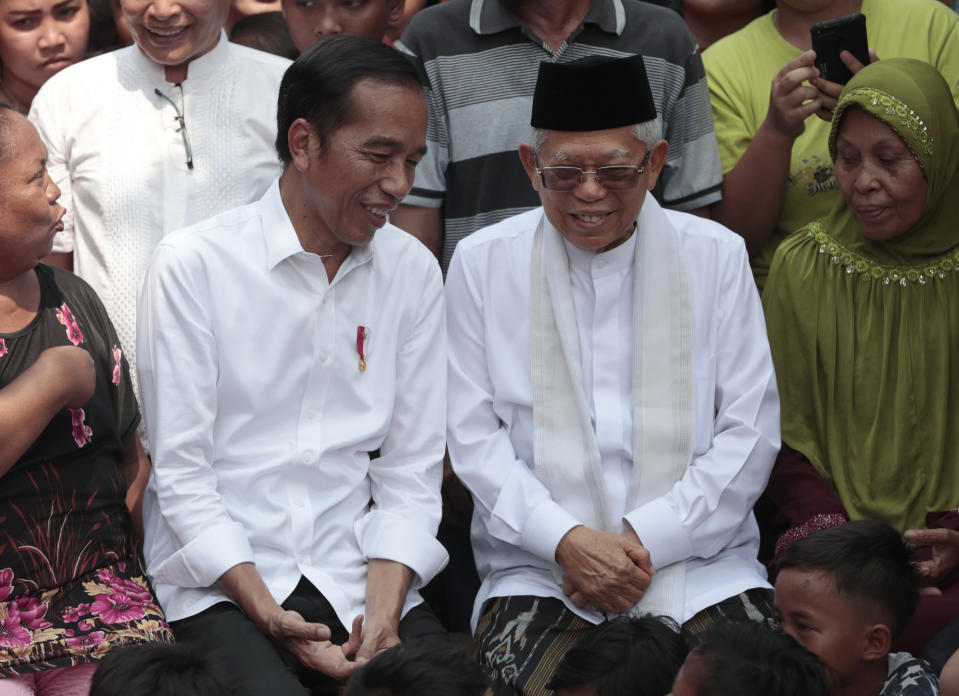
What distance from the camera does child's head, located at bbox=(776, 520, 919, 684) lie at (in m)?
3.54

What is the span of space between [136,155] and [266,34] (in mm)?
1149

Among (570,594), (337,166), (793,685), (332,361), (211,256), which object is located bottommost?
A: (570,594)

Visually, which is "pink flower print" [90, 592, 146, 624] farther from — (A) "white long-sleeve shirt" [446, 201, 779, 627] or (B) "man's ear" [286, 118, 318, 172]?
(B) "man's ear" [286, 118, 318, 172]

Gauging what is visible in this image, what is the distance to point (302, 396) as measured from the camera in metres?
3.75

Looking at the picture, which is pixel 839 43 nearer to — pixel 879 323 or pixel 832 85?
pixel 832 85

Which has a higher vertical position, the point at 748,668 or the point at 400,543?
the point at 748,668

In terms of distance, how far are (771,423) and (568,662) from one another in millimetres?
1056

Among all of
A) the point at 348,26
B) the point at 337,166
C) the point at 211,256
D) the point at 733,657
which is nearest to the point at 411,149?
the point at 337,166

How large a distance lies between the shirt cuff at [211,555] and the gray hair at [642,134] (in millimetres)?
1469

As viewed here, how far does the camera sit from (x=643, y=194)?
4000 mm

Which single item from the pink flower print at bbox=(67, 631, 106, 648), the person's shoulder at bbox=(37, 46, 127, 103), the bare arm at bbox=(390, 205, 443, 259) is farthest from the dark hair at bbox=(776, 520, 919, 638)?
the person's shoulder at bbox=(37, 46, 127, 103)

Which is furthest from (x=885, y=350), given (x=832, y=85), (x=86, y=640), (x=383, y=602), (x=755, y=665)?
(x=86, y=640)

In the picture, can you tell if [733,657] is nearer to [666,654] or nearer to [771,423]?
[666,654]

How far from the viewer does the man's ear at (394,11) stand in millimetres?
4945
